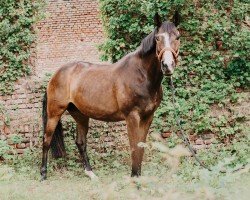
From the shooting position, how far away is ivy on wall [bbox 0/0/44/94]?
7.39 metres

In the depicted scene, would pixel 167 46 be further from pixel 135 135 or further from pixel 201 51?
pixel 201 51

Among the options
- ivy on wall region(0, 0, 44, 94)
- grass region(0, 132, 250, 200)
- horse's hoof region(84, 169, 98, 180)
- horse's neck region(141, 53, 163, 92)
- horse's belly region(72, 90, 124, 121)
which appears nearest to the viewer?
grass region(0, 132, 250, 200)

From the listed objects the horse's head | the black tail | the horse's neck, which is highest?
the horse's head

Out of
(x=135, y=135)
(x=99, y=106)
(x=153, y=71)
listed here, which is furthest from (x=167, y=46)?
(x=99, y=106)

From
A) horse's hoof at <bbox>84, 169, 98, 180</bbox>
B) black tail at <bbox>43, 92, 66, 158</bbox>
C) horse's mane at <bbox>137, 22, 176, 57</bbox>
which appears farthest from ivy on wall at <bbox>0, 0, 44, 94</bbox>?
horse's mane at <bbox>137, 22, 176, 57</bbox>

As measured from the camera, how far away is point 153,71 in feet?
17.4

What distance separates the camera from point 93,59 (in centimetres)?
1391

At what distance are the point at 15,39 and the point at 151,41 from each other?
3087 mm

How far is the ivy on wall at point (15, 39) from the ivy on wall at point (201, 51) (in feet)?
4.38

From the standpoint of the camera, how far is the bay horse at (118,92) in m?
5.11

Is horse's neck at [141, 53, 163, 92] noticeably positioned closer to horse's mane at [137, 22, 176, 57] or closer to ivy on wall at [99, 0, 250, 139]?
horse's mane at [137, 22, 176, 57]

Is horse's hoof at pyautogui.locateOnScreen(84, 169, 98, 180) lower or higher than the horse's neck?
lower

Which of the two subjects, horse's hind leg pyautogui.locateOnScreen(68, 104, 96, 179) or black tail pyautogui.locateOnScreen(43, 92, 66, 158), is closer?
horse's hind leg pyautogui.locateOnScreen(68, 104, 96, 179)

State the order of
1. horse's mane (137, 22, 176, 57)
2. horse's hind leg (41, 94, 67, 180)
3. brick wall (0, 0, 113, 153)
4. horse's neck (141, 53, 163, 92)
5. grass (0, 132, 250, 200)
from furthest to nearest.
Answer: brick wall (0, 0, 113, 153) → horse's hind leg (41, 94, 67, 180) → horse's neck (141, 53, 163, 92) → horse's mane (137, 22, 176, 57) → grass (0, 132, 250, 200)
